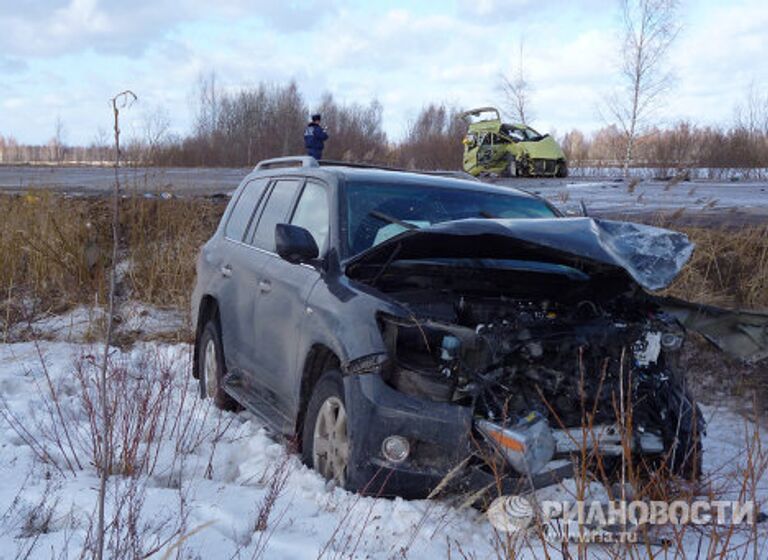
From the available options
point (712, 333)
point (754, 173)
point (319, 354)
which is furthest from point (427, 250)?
point (754, 173)

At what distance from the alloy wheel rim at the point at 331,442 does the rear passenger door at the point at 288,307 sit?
1.26 ft

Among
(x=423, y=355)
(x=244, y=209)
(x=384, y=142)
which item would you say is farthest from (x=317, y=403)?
(x=384, y=142)

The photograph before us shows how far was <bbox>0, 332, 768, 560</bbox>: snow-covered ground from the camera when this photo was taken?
3029 mm

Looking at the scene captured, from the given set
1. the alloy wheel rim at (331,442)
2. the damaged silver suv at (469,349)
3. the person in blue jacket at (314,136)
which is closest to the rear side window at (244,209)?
the damaged silver suv at (469,349)

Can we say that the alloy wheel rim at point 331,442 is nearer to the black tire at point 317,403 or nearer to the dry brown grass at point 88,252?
the black tire at point 317,403

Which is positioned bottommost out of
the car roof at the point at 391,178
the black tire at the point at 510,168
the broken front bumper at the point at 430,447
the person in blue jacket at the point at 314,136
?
the broken front bumper at the point at 430,447

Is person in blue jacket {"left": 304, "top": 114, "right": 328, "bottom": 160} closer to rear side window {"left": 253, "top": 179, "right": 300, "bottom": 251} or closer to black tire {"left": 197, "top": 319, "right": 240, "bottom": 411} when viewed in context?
black tire {"left": 197, "top": 319, "right": 240, "bottom": 411}

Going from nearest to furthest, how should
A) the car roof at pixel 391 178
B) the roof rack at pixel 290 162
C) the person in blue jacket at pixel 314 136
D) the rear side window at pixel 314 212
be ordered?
1. the rear side window at pixel 314 212
2. the car roof at pixel 391 178
3. the roof rack at pixel 290 162
4. the person in blue jacket at pixel 314 136

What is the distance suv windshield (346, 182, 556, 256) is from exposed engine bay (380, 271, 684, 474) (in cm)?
72

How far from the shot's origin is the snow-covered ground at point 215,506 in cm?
303

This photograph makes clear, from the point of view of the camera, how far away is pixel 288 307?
4.62 metres

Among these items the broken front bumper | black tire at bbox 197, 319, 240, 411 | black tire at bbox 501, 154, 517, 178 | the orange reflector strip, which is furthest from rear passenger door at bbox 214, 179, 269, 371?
black tire at bbox 501, 154, 517, 178

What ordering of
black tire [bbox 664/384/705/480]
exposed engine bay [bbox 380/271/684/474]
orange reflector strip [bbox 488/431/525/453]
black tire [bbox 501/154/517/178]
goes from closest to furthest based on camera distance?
1. orange reflector strip [bbox 488/431/525/453]
2. exposed engine bay [bbox 380/271/684/474]
3. black tire [bbox 664/384/705/480]
4. black tire [bbox 501/154/517/178]

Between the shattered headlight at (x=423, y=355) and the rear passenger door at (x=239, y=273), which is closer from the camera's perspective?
the shattered headlight at (x=423, y=355)
